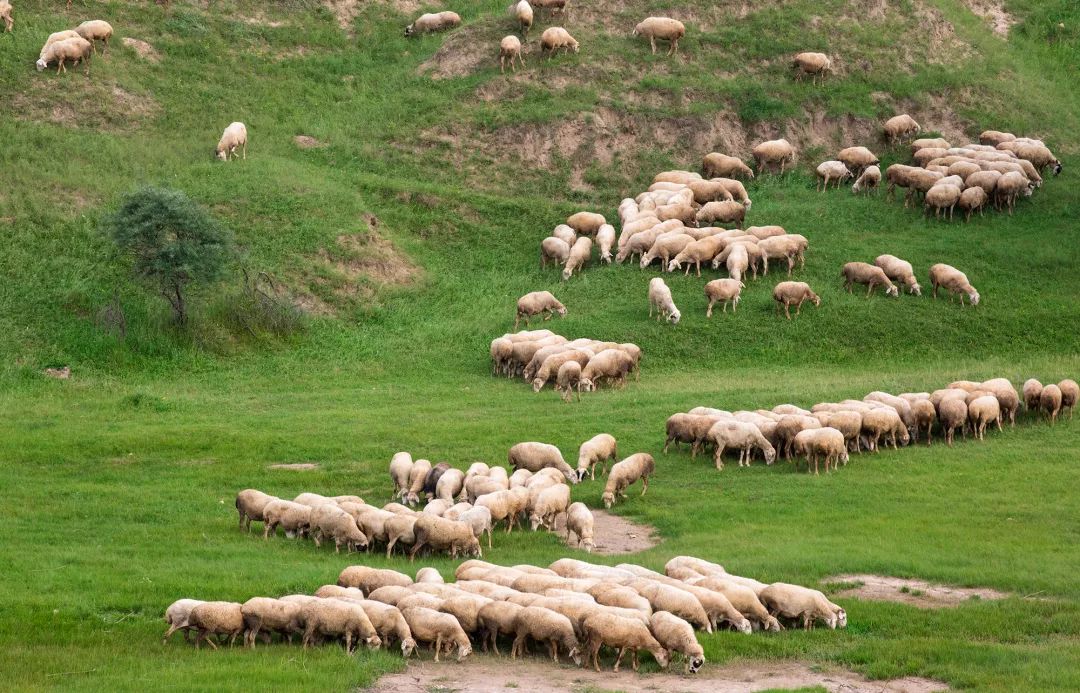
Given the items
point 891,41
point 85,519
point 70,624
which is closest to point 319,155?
point 891,41

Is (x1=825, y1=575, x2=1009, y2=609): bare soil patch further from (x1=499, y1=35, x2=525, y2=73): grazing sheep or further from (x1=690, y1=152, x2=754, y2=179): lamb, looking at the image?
(x1=499, y1=35, x2=525, y2=73): grazing sheep

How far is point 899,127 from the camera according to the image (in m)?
60.2

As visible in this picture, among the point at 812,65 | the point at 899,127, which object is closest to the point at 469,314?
the point at 899,127

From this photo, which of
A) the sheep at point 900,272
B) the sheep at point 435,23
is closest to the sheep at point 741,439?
the sheep at point 900,272

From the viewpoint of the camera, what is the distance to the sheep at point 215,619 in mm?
20094

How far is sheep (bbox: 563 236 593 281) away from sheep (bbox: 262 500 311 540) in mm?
23536

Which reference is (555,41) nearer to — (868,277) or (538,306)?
(538,306)

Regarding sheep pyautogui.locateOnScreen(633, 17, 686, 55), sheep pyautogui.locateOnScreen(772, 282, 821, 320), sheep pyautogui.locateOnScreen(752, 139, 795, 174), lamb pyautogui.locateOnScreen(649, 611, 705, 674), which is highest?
sheep pyautogui.locateOnScreen(633, 17, 686, 55)

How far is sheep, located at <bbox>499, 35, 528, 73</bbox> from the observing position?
61281mm

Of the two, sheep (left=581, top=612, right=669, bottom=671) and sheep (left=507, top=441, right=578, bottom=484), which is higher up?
sheep (left=507, top=441, right=578, bottom=484)

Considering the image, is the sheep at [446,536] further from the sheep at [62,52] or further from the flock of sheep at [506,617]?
the sheep at [62,52]

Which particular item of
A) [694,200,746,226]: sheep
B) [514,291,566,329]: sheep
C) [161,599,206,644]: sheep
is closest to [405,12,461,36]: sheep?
[694,200,746,226]: sheep

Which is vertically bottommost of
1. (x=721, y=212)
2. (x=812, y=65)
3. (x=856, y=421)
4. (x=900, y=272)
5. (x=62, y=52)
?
(x=856, y=421)

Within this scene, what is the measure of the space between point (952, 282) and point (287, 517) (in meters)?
27.0
